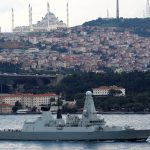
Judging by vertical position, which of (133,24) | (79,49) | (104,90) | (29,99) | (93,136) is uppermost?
(133,24)

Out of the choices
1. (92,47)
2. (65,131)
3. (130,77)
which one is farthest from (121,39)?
(65,131)

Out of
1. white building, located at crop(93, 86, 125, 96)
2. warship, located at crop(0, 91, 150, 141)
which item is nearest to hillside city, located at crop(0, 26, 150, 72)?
white building, located at crop(93, 86, 125, 96)

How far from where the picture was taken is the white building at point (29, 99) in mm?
99062

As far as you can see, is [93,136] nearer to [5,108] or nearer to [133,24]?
[5,108]

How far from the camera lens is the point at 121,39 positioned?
523 ft

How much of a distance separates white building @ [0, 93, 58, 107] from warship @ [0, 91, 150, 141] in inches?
1403

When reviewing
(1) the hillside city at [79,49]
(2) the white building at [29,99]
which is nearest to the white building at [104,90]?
(2) the white building at [29,99]

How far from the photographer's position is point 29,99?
100500mm

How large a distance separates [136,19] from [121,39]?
30.0 ft

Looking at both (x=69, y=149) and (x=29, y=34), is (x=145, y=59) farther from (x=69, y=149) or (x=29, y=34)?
(x=69, y=149)

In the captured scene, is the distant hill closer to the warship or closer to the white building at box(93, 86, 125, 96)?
the white building at box(93, 86, 125, 96)

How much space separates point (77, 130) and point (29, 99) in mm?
39932

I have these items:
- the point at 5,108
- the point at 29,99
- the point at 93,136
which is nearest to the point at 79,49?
the point at 29,99

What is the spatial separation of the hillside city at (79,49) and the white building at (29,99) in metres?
29.2
